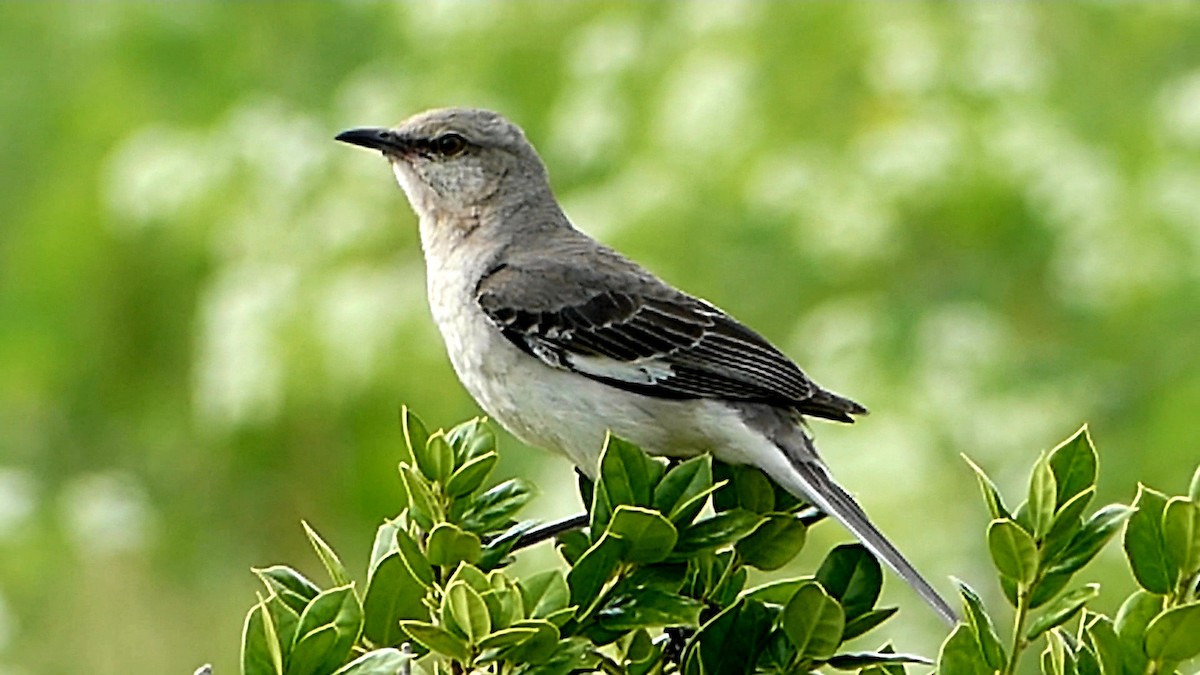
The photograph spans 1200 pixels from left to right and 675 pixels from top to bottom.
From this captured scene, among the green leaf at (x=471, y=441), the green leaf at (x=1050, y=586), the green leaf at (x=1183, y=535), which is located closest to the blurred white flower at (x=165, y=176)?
the green leaf at (x=471, y=441)

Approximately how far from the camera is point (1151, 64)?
21.7ft

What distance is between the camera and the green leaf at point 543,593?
170 centimetres

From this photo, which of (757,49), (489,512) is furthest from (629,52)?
(489,512)

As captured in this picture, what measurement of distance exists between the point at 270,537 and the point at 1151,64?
3.65m

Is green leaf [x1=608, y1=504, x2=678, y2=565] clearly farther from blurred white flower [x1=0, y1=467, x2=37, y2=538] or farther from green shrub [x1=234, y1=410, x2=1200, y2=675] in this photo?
blurred white flower [x1=0, y1=467, x2=37, y2=538]

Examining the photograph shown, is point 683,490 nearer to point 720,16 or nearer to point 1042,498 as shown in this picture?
point 1042,498

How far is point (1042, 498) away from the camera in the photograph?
68.8 inches

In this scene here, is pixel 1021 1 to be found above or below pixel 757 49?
above

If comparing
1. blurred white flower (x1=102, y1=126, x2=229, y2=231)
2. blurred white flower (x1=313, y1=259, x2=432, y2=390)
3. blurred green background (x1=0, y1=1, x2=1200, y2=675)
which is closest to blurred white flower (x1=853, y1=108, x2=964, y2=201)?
blurred green background (x1=0, y1=1, x2=1200, y2=675)

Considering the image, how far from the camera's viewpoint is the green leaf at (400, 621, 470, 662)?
1607 millimetres

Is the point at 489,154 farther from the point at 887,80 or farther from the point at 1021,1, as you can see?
the point at 1021,1

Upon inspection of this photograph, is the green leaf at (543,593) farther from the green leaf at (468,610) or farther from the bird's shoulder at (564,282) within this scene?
the bird's shoulder at (564,282)

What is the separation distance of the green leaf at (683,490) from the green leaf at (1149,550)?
412 millimetres

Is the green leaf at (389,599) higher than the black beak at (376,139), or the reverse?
the black beak at (376,139)
